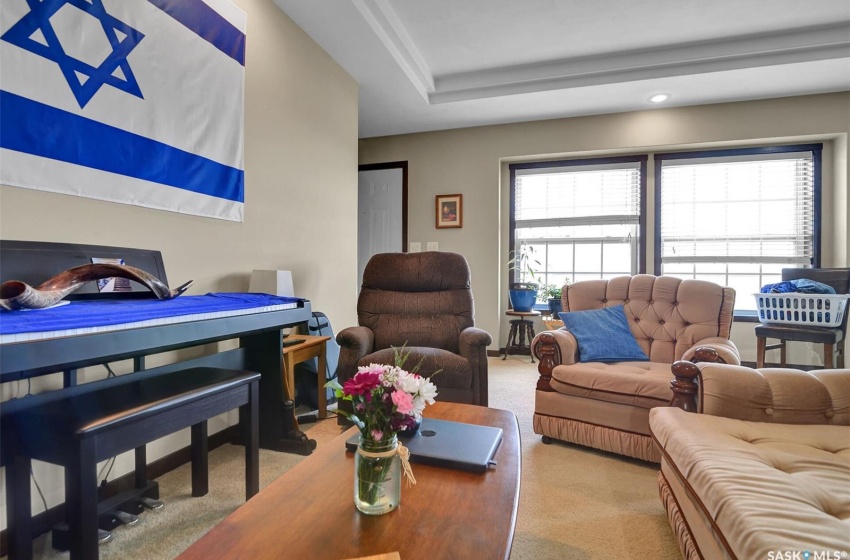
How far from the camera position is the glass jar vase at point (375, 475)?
3.07ft

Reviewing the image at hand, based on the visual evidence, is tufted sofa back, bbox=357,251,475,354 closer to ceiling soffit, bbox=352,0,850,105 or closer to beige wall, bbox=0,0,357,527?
beige wall, bbox=0,0,357,527

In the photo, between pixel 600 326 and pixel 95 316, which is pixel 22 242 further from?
pixel 600 326

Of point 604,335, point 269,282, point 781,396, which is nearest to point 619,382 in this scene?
point 604,335

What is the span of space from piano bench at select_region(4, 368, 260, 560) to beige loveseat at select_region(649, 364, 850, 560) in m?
1.60

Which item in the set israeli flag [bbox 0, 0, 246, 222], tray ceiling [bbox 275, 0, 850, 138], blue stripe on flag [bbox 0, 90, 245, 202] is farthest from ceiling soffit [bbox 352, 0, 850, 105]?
blue stripe on flag [bbox 0, 90, 245, 202]

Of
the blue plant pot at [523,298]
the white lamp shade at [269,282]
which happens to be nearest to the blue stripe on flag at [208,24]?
the white lamp shade at [269,282]

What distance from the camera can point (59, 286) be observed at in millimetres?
1282

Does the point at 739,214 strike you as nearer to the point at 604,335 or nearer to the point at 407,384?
the point at 604,335

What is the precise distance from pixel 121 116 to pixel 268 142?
0.97m

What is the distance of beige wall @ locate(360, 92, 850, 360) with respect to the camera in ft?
12.7

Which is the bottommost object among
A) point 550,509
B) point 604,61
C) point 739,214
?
point 550,509

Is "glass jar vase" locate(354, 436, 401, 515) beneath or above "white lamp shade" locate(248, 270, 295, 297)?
beneath

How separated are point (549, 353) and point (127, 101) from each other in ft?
7.93

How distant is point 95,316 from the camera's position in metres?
1.17
